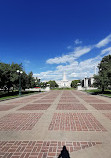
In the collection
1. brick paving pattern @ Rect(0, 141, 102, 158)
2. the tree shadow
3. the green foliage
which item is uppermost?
the green foliage

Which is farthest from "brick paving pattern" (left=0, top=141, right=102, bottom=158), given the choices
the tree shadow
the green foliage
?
the green foliage

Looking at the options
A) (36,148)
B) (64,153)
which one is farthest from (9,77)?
(64,153)

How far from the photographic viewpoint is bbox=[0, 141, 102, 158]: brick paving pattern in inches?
111

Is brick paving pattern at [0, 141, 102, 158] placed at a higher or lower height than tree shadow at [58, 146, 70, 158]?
lower

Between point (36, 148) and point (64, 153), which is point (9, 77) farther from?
point (64, 153)

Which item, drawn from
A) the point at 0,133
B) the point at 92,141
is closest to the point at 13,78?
the point at 0,133

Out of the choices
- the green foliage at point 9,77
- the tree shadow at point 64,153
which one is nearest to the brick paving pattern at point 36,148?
the tree shadow at point 64,153

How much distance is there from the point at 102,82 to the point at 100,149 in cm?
1649

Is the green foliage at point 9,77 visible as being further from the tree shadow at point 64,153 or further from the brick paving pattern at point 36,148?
the tree shadow at point 64,153

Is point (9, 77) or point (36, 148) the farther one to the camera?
point (9, 77)

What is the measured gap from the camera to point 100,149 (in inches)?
117

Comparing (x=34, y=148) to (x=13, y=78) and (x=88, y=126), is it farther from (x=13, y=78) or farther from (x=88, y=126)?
(x=13, y=78)

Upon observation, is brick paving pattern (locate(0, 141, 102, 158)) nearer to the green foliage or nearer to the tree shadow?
the tree shadow

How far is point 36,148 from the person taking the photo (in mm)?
3090
